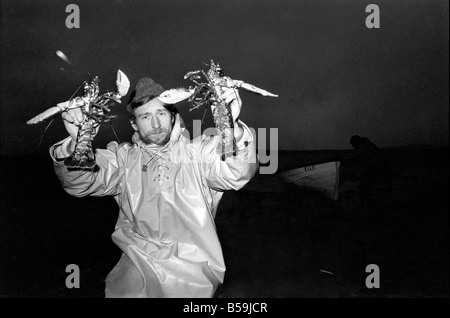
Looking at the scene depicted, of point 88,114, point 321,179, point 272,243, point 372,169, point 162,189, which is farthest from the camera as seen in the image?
point 321,179

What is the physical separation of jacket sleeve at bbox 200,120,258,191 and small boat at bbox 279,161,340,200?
2183mm

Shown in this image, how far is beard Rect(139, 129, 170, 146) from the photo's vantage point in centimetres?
182

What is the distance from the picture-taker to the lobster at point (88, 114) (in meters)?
1.52

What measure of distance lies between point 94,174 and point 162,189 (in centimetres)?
30

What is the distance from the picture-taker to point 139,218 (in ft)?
5.72

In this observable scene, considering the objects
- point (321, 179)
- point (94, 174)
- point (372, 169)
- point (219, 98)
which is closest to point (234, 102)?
point (219, 98)

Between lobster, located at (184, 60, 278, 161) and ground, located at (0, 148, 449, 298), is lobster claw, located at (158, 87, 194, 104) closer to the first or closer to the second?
lobster, located at (184, 60, 278, 161)

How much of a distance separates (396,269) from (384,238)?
39cm

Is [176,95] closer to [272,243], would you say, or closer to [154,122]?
[154,122]

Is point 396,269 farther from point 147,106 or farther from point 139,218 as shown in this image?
point 147,106

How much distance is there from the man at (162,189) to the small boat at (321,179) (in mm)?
2198

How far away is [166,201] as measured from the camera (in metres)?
1.74

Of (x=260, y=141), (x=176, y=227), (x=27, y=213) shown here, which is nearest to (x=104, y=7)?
(x=260, y=141)

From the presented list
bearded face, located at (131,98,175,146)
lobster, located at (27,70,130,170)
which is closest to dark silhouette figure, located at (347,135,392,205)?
bearded face, located at (131,98,175,146)
